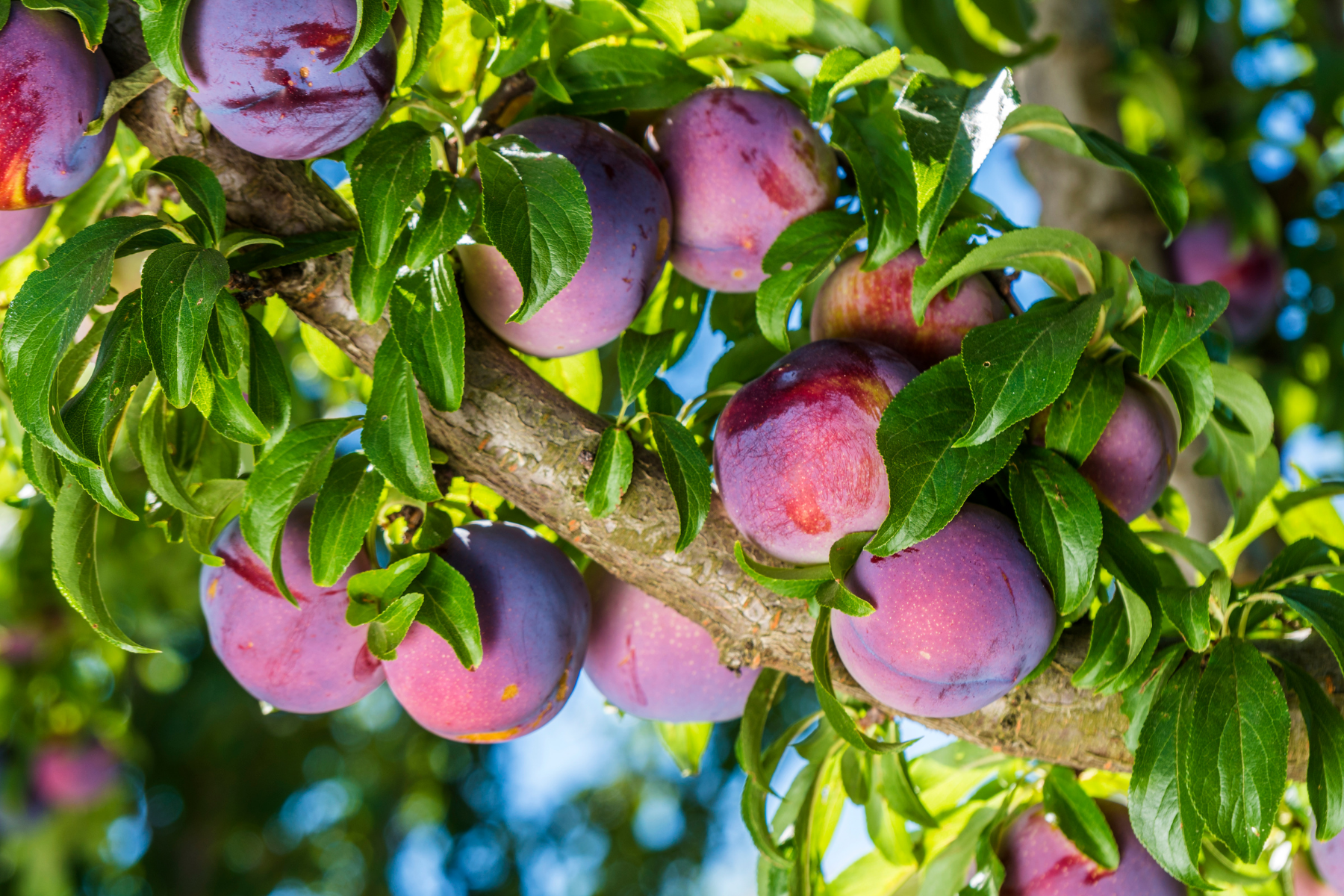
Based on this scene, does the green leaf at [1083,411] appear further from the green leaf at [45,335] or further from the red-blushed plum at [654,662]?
the green leaf at [45,335]

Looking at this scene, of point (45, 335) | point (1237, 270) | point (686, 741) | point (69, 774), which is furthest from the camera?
point (69, 774)

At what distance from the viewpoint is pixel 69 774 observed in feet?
7.05

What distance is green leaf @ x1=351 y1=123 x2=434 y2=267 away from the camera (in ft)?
1.55

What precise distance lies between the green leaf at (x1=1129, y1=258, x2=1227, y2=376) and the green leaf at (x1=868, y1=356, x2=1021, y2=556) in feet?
0.26

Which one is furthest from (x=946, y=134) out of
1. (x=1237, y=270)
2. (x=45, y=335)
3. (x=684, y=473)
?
(x=1237, y=270)

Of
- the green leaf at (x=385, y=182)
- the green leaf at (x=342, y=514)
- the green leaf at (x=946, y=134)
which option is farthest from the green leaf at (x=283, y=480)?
the green leaf at (x=946, y=134)

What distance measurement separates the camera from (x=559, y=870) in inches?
118

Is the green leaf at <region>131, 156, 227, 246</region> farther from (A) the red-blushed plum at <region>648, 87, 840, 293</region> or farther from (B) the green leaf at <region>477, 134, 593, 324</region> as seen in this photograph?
(A) the red-blushed plum at <region>648, 87, 840, 293</region>

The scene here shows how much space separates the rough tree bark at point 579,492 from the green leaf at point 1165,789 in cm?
8

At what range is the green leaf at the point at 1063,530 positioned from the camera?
0.50 metres

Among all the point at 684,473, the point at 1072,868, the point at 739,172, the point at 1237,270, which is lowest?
the point at 1237,270

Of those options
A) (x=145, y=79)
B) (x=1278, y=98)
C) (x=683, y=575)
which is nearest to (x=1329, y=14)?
(x=1278, y=98)

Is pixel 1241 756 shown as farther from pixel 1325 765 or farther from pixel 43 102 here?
pixel 43 102

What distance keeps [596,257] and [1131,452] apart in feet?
1.13
